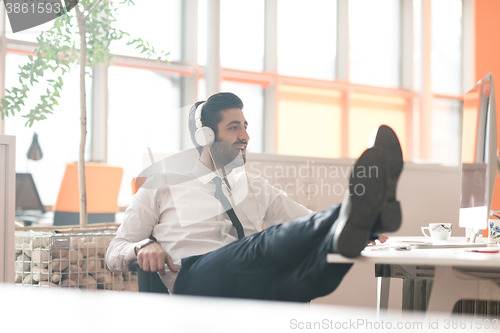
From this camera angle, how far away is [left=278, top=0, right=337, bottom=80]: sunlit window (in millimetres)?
5574

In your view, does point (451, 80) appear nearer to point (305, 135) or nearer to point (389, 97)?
point (389, 97)

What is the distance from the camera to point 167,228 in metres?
1.41

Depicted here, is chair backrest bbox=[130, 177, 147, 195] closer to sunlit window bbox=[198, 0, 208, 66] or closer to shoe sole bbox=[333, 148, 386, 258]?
shoe sole bbox=[333, 148, 386, 258]

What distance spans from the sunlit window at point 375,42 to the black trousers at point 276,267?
5200 mm

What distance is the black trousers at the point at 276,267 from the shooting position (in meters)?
0.95

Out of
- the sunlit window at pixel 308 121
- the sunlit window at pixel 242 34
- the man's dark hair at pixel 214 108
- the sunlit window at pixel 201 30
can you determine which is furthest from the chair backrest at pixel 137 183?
the sunlit window at pixel 308 121

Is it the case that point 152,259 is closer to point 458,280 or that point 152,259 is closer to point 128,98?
point 458,280

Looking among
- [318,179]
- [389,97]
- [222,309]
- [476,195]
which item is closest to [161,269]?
[476,195]

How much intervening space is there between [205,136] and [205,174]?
155 mm

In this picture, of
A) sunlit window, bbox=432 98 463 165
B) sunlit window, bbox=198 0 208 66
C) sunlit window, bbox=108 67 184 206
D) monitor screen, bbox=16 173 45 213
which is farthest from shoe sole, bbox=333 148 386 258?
sunlit window, bbox=432 98 463 165

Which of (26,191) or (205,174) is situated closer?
(205,174)

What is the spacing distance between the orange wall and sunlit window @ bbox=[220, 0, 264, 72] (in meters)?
2.67

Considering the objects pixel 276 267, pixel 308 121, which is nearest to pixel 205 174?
pixel 276 267

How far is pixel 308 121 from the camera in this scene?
5.64 metres
